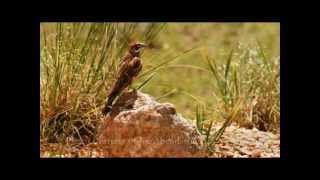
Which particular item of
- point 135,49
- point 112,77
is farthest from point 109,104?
point 135,49

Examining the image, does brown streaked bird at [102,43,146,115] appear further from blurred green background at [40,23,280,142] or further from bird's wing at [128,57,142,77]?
blurred green background at [40,23,280,142]

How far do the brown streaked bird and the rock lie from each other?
52mm

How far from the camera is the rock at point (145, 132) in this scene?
6121 millimetres

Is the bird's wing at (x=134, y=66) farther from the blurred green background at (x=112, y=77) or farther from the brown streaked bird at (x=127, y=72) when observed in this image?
the blurred green background at (x=112, y=77)

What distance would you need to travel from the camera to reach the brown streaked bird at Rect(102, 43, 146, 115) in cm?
622

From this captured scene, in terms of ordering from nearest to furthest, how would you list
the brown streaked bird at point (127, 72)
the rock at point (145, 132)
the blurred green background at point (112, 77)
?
the rock at point (145, 132)
the brown streaked bird at point (127, 72)
the blurred green background at point (112, 77)

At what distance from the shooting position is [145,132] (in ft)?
20.1

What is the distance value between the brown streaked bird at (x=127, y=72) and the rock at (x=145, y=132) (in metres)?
0.05

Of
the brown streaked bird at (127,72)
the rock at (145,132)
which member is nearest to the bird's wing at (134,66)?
the brown streaked bird at (127,72)

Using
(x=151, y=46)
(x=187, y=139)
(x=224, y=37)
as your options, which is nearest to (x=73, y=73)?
(x=187, y=139)

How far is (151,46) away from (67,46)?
1.91 metres

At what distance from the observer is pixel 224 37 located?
884cm

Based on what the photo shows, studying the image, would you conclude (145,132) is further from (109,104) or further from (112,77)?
(112,77)
